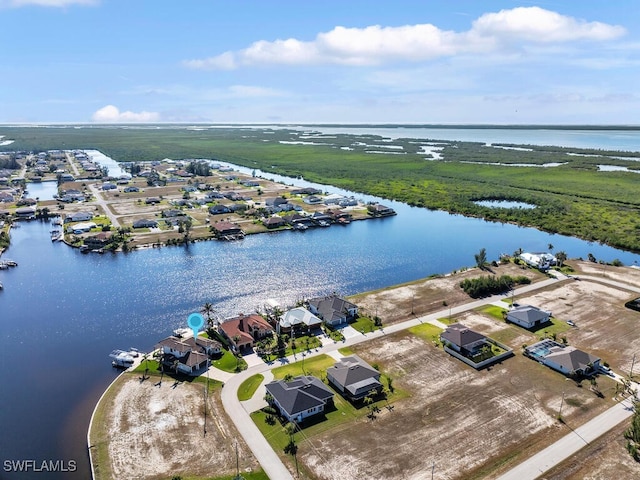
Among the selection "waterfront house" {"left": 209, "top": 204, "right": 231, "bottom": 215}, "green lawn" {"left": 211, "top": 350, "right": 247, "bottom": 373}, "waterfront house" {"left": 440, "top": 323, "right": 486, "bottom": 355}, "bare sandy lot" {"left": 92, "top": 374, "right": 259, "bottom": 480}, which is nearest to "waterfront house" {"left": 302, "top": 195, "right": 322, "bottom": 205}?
"waterfront house" {"left": 209, "top": 204, "right": 231, "bottom": 215}

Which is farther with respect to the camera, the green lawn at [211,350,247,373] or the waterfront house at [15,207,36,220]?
the waterfront house at [15,207,36,220]

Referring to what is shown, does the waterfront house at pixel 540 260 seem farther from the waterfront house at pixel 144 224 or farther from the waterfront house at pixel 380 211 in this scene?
the waterfront house at pixel 144 224

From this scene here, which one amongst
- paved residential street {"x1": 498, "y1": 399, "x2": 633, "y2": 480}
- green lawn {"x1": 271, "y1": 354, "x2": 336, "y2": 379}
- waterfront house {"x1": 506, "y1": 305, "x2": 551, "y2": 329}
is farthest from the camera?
waterfront house {"x1": 506, "y1": 305, "x2": 551, "y2": 329}

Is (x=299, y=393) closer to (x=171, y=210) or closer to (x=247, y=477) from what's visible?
(x=247, y=477)

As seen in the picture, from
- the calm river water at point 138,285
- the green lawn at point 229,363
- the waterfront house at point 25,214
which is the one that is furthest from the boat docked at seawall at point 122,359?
the waterfront house at point 25,214

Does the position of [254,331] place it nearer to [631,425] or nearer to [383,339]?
[383,339]

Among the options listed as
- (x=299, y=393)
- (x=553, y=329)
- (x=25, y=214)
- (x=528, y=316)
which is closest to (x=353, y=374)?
(x=299, y=393)

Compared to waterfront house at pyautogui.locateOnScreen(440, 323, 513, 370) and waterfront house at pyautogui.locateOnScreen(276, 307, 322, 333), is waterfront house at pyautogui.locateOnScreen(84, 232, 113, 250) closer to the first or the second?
waterfront house at pyautogui.locateOnScreen(276, 307, 322, 333)
